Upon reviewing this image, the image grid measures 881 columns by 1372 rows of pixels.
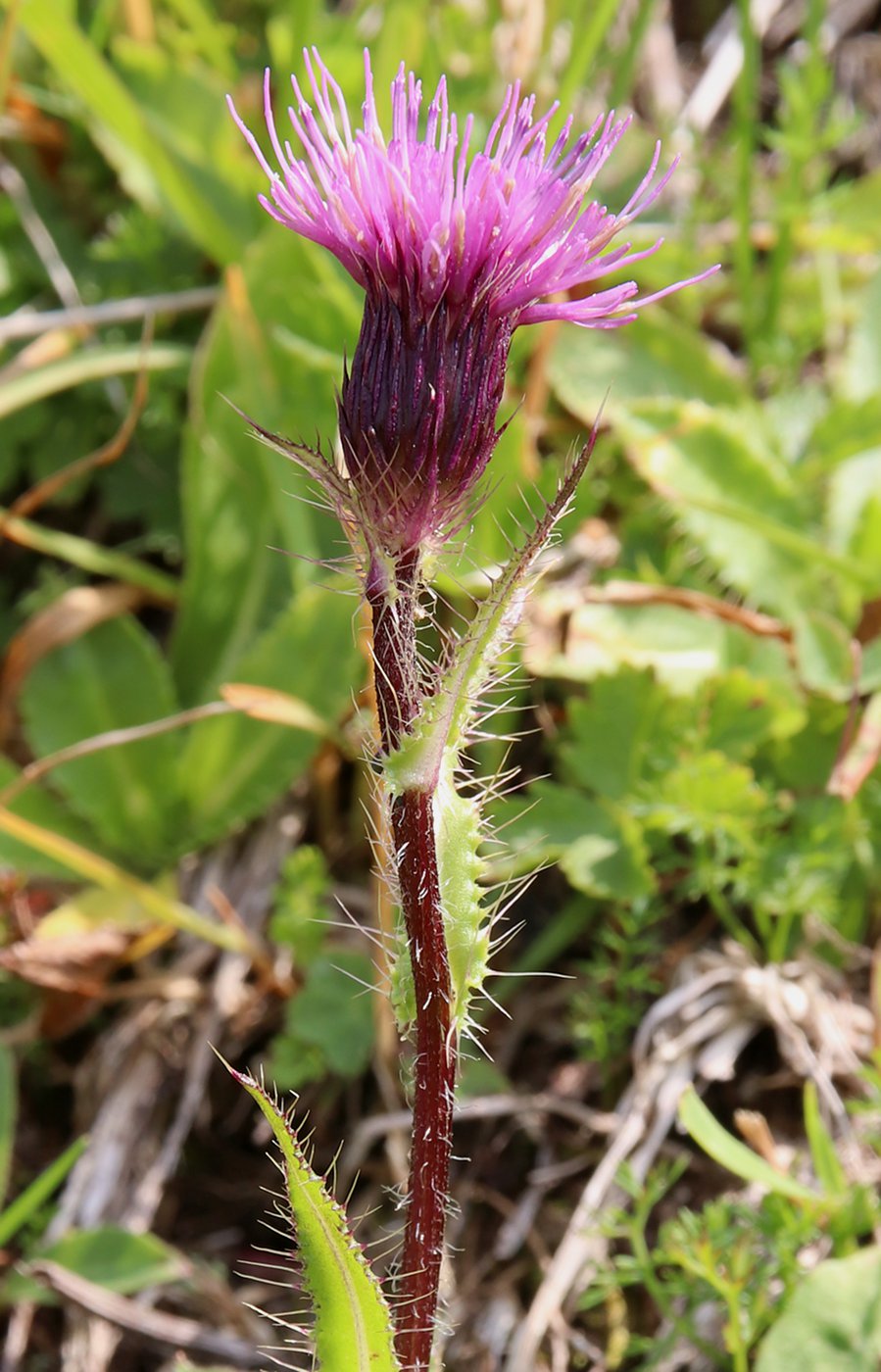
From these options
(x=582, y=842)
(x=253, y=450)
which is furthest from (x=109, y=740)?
(x=582, y=842)

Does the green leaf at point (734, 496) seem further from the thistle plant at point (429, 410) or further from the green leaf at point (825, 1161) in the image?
the thistle plant at point (429, 410)

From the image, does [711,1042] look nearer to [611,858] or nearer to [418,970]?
[611,858]

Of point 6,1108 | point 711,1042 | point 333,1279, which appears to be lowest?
point 6,1108

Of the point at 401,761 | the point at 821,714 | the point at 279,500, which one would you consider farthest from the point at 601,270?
the point at 279,500

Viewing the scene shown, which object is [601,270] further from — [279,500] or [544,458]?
[544,458]

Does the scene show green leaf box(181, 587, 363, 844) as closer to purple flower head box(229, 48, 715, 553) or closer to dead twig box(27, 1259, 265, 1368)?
dead twig box(27, 1259, 265, 1368)

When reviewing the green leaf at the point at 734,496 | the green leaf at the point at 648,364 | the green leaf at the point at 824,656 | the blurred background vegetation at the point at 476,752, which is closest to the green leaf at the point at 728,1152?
the blurred background vegetation at the point at 476,752

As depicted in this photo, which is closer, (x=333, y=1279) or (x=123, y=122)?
(x=333, y=1279)
